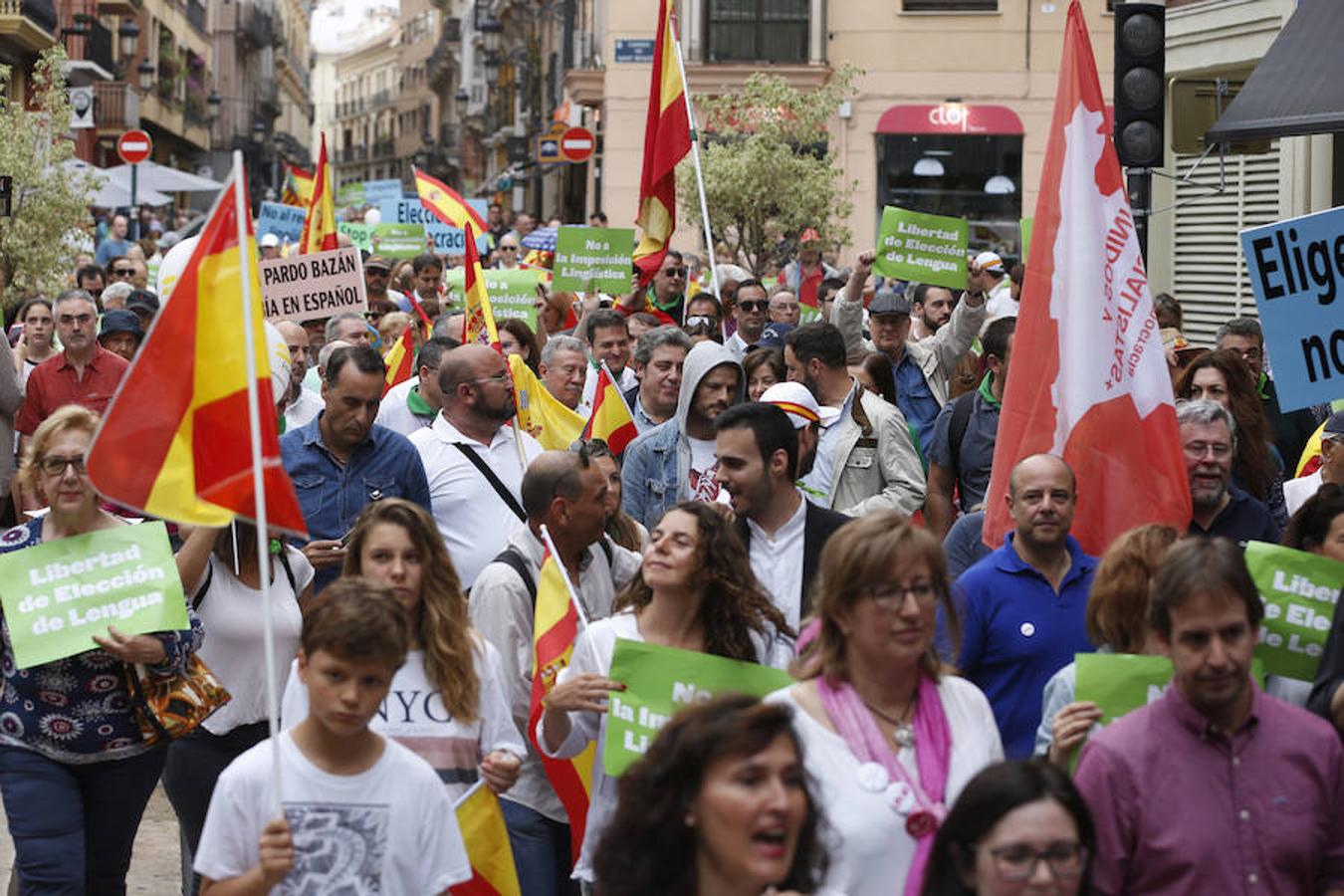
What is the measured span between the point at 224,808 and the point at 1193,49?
58.9 feet

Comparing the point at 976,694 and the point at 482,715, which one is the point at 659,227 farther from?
the point at 976,694

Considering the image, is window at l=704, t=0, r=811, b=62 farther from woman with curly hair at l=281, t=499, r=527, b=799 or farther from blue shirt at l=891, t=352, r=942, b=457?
woman with curly hair at l=281, t=499, r=527, b=799

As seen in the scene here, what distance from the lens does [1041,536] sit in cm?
600

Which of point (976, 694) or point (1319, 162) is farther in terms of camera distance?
point (1319, 162)

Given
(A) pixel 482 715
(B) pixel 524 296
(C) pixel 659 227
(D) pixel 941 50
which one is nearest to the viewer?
(A) pixel 482 715

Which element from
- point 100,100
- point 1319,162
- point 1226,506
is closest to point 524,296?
point 1319,162

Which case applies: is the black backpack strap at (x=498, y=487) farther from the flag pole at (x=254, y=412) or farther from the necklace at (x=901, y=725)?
the necklace at (x=901, y=725)

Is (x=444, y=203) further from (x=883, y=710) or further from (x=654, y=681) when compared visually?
(x=883, y=710)

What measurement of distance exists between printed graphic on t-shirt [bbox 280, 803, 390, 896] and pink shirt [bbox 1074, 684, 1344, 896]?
4.89 feet

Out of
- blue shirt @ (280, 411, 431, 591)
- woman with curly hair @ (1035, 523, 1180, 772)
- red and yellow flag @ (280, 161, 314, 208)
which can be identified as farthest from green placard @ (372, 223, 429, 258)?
woman with curly hair @ (1035, 523, 1180, 772)

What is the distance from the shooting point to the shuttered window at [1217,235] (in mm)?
19719

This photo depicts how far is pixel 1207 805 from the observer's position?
172 inches

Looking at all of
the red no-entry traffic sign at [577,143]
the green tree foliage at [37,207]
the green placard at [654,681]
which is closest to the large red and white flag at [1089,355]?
the green placard at [654,681]

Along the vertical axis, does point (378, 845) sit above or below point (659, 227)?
below
